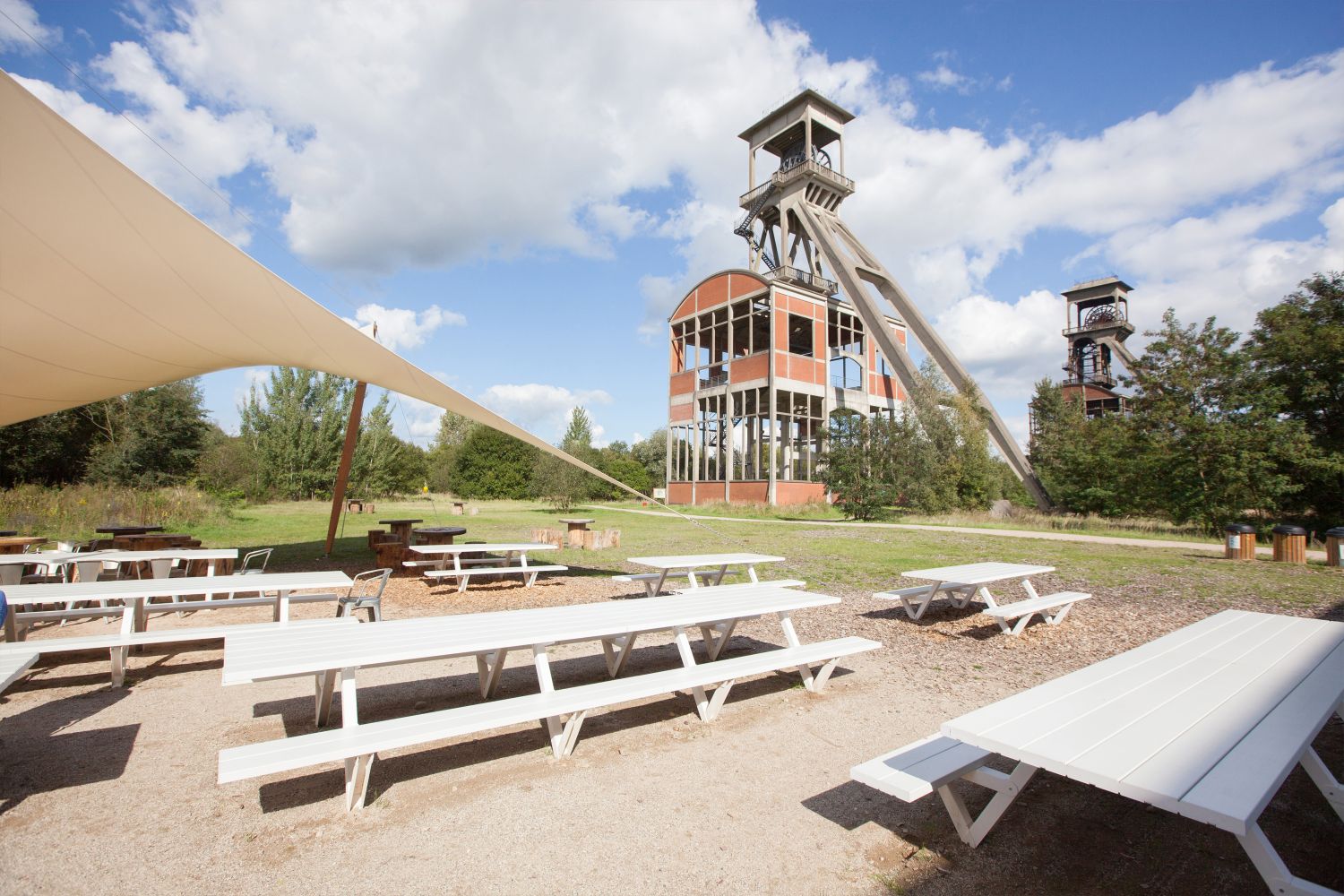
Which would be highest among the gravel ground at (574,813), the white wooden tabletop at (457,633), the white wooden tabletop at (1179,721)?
the white wooden tabletop at (457,633)

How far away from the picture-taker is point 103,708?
148 inches

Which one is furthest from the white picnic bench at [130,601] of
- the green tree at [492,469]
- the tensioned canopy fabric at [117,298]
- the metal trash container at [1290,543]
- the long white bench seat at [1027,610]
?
the green tree at [492,469]

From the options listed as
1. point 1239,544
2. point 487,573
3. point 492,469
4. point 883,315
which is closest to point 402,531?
point 487,573

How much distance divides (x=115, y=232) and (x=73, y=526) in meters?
12.3

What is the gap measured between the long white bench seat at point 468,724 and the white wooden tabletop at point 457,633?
0.89 ft

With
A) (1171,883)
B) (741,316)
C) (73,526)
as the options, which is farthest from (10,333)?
(741,316)

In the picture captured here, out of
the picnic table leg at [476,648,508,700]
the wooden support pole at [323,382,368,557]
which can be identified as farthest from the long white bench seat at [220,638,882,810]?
the wooden support pole at [323,382,368,557]

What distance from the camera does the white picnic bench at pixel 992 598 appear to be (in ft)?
18.2

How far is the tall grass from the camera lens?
12.0m

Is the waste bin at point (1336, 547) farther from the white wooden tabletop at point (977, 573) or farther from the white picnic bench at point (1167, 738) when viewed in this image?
the white picnic bench at point (1167, 738)

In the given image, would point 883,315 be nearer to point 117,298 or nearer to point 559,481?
point 559,481

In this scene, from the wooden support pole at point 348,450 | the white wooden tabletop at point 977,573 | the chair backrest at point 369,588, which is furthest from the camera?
the wooden support pole at point 348,450

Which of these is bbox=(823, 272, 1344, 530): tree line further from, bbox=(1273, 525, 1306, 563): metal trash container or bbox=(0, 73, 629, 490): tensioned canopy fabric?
Answer: bbox=(0, 73, 629, 490): tensioned canopy fabric

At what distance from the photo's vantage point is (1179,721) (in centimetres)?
207
